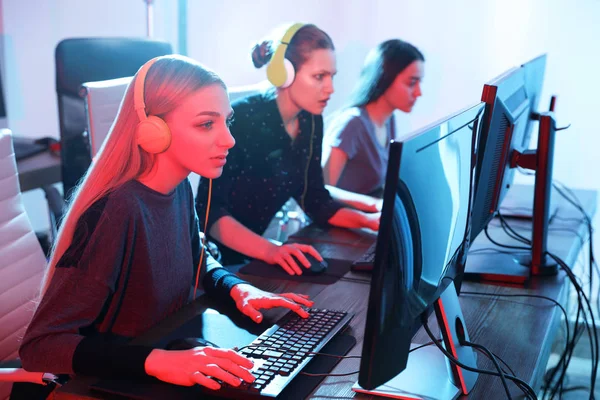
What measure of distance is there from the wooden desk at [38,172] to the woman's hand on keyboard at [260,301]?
1409mm

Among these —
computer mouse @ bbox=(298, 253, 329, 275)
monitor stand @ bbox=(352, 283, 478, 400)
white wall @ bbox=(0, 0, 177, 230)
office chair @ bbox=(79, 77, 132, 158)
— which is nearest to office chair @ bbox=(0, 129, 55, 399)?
office chair @ bbox=(79, 77, 132, 158)

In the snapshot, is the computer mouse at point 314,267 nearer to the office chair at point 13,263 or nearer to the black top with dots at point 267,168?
the black top with dots at point 267,168

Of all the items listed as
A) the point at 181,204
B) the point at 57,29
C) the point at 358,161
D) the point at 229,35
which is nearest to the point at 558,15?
the point at 358,161

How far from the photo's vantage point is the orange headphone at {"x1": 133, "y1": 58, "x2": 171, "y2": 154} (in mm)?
1150

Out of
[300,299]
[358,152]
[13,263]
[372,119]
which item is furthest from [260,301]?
[372,119]

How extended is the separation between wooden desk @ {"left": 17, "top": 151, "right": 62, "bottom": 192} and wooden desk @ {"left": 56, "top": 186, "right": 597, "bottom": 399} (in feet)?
4.26

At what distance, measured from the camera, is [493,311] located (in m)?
1.33

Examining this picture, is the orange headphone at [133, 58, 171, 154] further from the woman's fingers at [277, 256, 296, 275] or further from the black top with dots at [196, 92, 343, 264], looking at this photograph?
the black top with dots at [196, 92, 343, 264]

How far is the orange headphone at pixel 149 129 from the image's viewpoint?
115 centimetres

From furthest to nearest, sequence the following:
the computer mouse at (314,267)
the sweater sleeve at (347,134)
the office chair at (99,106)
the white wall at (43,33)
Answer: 1. the white wall at (43,33)
2. the sweater sleeve at (347,134)
3. the office chair at (99,106)
4. the computer mouse at (314,267)

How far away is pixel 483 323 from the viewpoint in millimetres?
1262

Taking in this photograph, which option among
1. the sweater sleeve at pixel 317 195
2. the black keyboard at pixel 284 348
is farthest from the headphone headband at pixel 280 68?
the black keyboard at pixel 284 348

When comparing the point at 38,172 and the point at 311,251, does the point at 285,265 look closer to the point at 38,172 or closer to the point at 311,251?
the point at 311,251

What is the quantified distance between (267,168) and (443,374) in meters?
0.97
